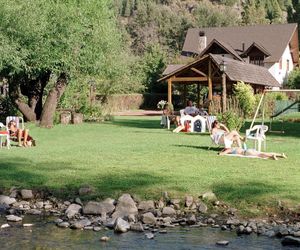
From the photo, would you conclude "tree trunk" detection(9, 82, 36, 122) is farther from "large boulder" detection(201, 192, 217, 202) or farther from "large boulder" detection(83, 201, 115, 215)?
"large boulder" detection(201, 192, 217, 202)

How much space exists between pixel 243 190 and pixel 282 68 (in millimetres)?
46109

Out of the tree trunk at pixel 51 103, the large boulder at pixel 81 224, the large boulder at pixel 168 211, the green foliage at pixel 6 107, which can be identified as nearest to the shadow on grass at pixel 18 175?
the large boulder at pixel 81 224

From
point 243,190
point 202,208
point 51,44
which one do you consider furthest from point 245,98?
point 202,208

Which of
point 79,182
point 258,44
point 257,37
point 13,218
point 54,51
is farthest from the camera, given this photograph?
point 257,37

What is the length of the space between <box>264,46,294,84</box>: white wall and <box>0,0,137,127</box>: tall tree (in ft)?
87.8

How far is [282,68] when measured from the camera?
54.4 meters

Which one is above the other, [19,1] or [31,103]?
[19,1]

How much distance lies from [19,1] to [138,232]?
54.2ft

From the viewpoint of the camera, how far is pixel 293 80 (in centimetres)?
4909

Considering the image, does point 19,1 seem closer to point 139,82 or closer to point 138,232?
point 138,232

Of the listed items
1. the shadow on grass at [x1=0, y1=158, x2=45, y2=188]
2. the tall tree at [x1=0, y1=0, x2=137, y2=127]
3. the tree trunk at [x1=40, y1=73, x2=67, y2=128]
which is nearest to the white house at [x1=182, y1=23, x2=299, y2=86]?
the tall tree at [x1=0, y1=0, x2=137, y2=127]

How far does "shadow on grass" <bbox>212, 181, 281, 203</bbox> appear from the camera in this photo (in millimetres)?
9637

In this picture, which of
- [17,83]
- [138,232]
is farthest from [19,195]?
[17,83]

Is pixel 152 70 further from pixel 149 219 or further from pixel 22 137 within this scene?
pixel 149 219
